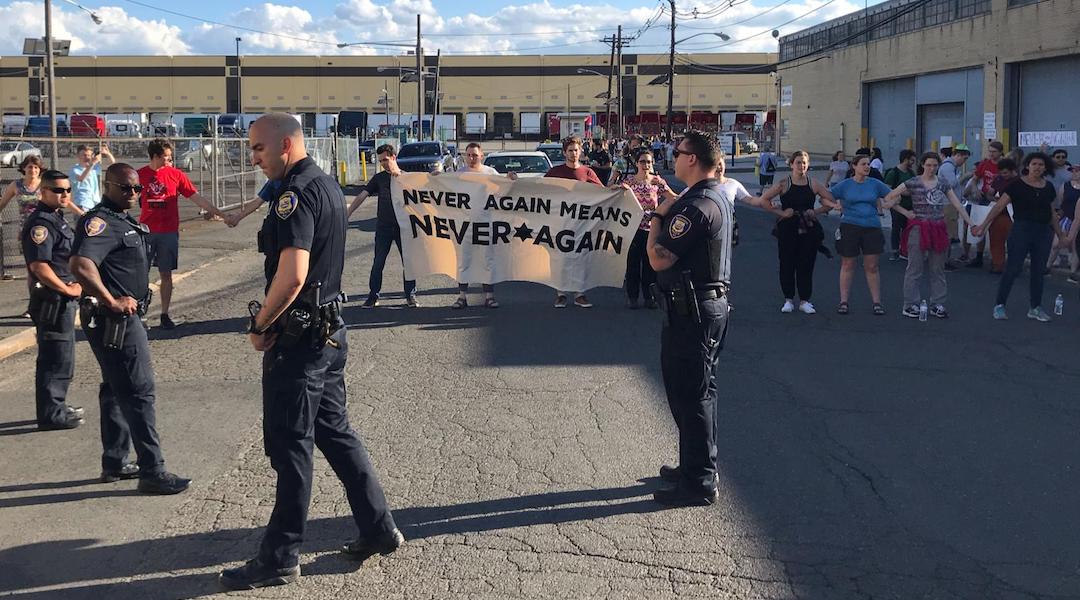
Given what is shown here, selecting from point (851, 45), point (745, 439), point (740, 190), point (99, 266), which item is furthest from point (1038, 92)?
point (99, 266)

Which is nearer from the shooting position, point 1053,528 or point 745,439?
point 1053,528

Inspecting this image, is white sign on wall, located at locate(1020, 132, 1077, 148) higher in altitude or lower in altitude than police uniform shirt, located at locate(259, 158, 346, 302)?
higher

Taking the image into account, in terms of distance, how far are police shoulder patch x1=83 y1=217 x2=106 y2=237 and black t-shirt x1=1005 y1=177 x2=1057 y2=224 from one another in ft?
28.8

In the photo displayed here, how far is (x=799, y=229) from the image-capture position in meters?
11.7

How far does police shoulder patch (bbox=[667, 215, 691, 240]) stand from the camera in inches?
220

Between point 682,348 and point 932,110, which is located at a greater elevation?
point 932,110

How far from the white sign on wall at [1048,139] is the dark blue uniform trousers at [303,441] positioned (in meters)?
26.2

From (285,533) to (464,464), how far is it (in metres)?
1.91

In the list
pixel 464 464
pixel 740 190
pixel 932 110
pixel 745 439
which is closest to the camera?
pixel 464 464

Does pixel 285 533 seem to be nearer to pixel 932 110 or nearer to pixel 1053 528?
pixel 1053 528

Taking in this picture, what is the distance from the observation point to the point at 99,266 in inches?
232

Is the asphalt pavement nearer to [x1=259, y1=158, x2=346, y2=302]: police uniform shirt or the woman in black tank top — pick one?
the woman in black tank top

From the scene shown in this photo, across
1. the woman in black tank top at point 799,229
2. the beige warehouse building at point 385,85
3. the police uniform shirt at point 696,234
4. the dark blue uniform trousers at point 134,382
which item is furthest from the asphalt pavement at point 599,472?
the beige warehouse building at point 385,85

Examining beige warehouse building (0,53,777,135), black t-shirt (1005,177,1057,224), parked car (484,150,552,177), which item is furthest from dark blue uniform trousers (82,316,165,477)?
beige warehouse building (0,53,777,135)
